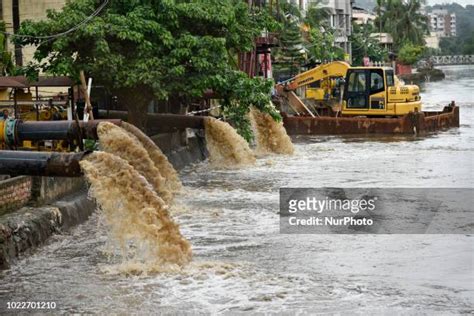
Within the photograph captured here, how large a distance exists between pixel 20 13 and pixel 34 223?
1805cm

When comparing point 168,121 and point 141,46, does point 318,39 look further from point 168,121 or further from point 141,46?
point 141,46

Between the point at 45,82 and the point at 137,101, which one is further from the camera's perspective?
the point at 45,82

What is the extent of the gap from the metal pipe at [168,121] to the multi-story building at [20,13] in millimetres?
5656

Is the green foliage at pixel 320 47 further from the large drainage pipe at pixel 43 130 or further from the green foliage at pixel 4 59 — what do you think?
the large drainage pipe at pixel 43 130

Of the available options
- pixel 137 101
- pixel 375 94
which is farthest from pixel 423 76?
pixel 137 101

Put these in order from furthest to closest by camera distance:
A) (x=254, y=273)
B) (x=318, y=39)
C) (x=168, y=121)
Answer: (x=318, y=39) → (x=168, y=121) → (x=254, y=273)

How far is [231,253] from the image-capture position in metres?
14.9

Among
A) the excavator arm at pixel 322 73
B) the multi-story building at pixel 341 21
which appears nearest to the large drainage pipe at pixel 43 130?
the excavator arm at pixel 322 73

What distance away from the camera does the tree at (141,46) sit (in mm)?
23344

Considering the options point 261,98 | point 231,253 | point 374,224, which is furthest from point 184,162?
point 231,253

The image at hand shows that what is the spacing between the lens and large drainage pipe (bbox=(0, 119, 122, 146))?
54.9ft

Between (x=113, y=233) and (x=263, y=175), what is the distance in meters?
10.4

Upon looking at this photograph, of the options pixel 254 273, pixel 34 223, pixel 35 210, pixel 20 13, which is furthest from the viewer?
pixel 20 13

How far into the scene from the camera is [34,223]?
50.3ft
